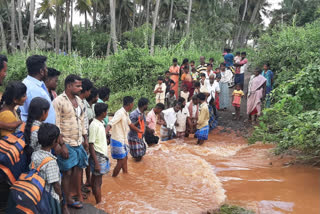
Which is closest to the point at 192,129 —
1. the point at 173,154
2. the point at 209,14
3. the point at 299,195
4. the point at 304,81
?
the point at 173,154

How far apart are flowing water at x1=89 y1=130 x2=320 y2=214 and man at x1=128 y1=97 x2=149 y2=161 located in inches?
12.2

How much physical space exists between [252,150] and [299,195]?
2597 mm

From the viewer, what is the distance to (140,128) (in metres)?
5.16

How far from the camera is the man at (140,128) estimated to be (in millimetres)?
5031

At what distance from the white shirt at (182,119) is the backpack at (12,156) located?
465 centimetres

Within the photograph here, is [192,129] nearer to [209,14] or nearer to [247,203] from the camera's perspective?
[247,203]

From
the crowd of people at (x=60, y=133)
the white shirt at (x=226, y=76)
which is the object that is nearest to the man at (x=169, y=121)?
the crowd of people at (x=60, y=133)

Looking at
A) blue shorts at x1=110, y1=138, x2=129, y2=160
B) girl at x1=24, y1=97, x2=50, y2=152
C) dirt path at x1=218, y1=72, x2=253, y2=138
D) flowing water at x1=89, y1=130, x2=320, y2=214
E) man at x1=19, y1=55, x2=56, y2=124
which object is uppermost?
man at x1=19, y1=55, x2=56, y2=124

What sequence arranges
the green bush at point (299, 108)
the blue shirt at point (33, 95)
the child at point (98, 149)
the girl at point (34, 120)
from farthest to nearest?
1. the green bush at point (299, 108)
2. the child at point (98, 149)
3. the blue shirt at point (33, 95)
4. the girl at point (34, 120)

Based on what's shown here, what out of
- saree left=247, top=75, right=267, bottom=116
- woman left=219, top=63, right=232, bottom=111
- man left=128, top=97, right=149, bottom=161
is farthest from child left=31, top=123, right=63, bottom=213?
woman left=219, top=63, right=232, bottom=111

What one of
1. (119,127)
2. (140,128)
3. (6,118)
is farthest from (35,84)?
(140,128)

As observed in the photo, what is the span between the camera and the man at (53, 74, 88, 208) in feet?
10.8

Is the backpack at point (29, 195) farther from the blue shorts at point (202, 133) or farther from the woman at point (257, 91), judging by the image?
the woman at point (257, 91)

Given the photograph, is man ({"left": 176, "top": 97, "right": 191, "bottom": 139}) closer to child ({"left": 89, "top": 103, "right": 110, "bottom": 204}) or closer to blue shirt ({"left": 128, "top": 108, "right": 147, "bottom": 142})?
blue shirt ({"left": 128, "top": 108, "right": 147, "bottom": 142})
